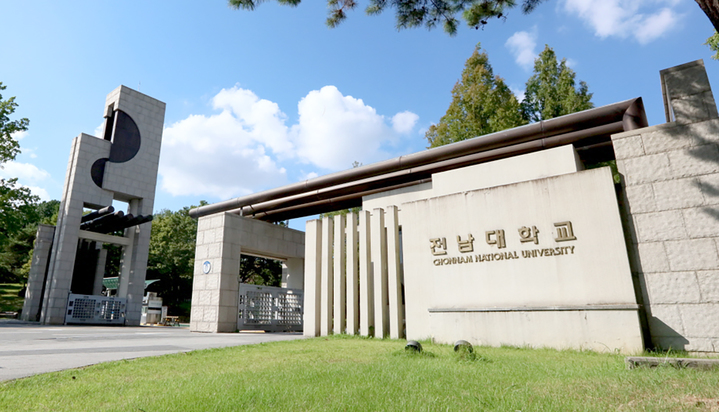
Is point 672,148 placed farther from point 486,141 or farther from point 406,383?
point 406,383

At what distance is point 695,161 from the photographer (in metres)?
7.96

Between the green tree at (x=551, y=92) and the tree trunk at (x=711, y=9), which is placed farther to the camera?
the green tree at (x=551, y=92)

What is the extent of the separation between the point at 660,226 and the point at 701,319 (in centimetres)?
179

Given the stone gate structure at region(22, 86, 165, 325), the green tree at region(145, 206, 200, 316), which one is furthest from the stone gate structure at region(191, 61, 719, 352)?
the green tree at region(145, 206, 200, 316)

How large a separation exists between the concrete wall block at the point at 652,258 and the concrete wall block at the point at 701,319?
0.78 meters

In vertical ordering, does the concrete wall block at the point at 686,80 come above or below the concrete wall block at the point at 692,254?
above

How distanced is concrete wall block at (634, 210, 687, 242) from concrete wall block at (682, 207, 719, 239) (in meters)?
0.10

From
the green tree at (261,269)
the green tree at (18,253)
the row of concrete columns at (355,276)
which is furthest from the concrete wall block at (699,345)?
the green tree at (18,253)

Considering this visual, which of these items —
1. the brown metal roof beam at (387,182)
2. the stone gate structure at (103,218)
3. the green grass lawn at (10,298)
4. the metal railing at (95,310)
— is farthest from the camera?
the green grass lawn at (10,298)

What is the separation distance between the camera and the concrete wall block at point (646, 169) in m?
8.22

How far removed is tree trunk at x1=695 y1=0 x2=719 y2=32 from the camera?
5293mm

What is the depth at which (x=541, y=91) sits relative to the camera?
2309 centimetres

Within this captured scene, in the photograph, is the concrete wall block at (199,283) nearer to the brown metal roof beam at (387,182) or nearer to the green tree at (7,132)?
the brown metal roof beam at (387,182)

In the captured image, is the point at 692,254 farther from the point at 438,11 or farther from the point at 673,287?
the point at 438,11
